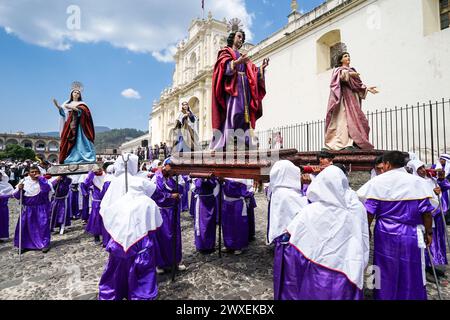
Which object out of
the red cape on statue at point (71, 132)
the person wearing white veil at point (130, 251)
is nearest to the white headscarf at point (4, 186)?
the red cape on statue at point (71, 132)

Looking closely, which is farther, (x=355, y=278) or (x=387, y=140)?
(x=387, y=140)

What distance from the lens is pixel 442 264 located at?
375 cm

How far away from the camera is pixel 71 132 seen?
24.3 feet

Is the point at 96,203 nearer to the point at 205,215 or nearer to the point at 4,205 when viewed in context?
the point at 4,205

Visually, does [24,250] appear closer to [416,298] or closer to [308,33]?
[416,298]

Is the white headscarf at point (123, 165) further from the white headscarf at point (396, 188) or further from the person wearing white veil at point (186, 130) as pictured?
the person wearing white veil at point (186, 130)

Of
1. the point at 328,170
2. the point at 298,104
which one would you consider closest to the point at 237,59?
the point at 328,170

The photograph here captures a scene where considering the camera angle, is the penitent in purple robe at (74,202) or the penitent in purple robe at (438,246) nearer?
the penitent in purple robe at (438,246)

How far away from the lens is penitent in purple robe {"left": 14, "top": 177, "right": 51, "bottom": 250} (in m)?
5.20

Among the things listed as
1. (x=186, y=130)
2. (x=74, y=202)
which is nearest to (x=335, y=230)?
(x=186, y=130)

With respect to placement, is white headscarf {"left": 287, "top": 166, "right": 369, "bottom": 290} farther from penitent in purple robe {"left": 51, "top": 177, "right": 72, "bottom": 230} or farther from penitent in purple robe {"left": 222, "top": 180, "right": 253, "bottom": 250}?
penitent in purple robe {"left": 51, "top": 177, "right": 72, "bottom": 230}

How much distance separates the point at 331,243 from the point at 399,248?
1.16 meters

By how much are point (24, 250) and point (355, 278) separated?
625 cm

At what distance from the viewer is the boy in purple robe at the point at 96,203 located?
5.53 m
